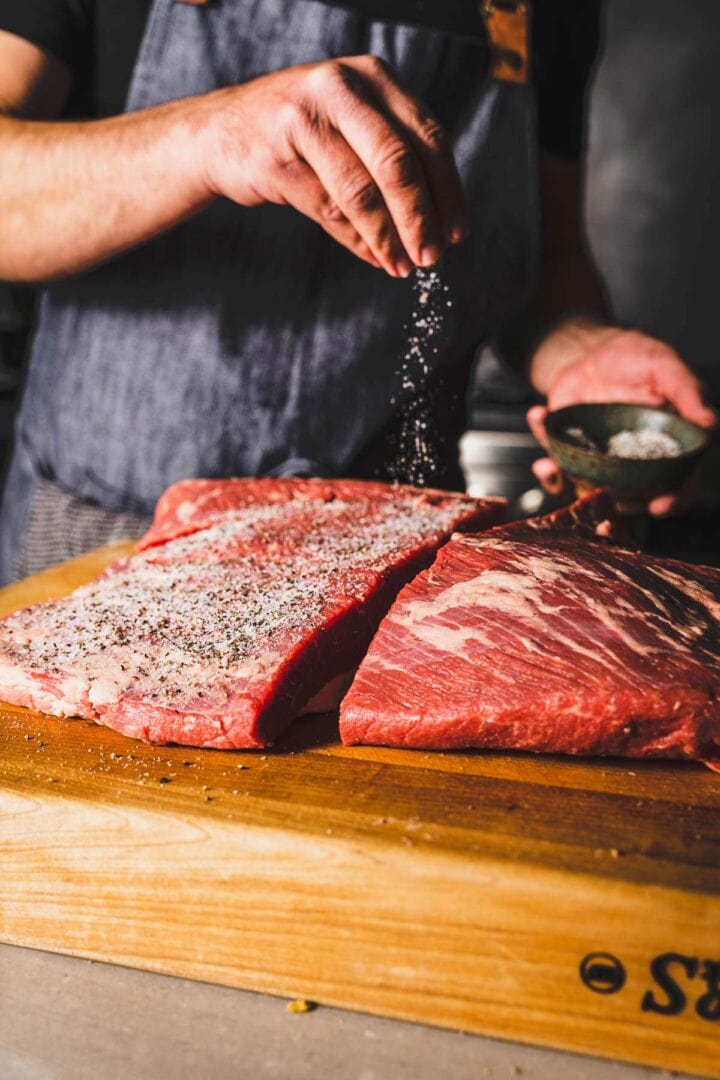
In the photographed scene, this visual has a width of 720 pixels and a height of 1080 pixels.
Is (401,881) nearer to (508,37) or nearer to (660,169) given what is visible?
(508,37)

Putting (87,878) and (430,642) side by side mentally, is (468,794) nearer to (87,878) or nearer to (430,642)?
(430,642)

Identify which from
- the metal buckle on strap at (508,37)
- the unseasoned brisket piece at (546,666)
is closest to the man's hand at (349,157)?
the unseasoned brisket piece at (546,666)

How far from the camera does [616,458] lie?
80.4 inches

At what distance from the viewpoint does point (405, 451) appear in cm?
246

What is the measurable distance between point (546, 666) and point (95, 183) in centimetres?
134

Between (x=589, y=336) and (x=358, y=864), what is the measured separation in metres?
1.94

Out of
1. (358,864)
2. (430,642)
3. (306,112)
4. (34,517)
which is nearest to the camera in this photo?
(358,864)

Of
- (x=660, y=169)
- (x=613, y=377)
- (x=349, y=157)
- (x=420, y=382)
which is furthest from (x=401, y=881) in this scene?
(x=660, y=169)

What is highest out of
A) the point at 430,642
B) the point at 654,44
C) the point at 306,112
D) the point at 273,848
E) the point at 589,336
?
the point at 654,44

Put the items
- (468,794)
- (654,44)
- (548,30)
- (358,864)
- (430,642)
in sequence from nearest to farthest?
1. (358,864)
2. (468,794)
3. (430,642)
4. (548,30)
5. (654,44)

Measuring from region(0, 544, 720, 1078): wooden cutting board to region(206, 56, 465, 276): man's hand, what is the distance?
894 millimetres

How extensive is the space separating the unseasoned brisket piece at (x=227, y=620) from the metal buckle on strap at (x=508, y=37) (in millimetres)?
1152

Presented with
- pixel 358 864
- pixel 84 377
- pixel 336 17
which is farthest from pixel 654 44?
pixel 358 864

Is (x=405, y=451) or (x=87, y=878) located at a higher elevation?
(x=405, y=451)
